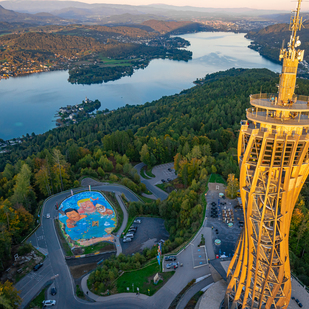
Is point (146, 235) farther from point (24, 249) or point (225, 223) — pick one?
point (24, 249)

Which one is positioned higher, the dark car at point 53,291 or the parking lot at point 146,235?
the dark car at point 53,291

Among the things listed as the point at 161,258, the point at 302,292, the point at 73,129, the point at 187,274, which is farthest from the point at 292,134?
the point at 73,129

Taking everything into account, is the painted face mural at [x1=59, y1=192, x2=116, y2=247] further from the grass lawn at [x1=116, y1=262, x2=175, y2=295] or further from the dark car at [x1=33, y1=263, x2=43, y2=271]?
the grass lawn at [x1=116, y1=262, x2=175, y2=295]

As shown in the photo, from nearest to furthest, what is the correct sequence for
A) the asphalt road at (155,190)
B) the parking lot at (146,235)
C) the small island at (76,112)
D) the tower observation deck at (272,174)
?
the tower observation deck at (272,174), the parking lot at (146,235), the asphalt road at (155,190), the small island at (76,112)

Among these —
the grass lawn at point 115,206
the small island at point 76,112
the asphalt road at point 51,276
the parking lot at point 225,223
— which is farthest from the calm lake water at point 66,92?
the parking lot at point 225,223

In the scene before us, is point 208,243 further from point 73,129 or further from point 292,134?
point 73,129

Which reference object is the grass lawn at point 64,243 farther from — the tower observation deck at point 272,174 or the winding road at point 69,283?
the tower observation deck at point 272,174
